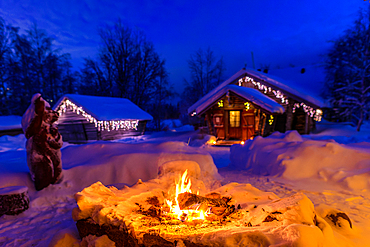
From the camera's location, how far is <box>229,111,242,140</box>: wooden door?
14730 mm

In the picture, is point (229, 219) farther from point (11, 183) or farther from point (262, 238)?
point (11, 183)

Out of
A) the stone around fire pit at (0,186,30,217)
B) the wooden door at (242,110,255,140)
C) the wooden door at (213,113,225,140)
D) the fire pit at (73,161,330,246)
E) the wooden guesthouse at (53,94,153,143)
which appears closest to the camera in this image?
the fire pit at (73,161,330,246)

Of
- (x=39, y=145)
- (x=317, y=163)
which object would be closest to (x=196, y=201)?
(x=39, y=145)

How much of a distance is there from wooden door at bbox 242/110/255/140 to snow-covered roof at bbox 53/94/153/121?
9619 millimetres

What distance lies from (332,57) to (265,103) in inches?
519

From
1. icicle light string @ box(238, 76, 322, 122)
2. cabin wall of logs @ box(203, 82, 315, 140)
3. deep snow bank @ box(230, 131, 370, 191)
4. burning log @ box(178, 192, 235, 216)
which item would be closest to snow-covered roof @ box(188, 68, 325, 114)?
icicle light string @ box(238, 76, 322, 122)

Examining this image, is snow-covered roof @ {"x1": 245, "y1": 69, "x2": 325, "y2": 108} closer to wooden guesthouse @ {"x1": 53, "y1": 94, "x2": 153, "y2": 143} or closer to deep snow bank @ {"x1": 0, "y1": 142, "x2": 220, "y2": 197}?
wooden guesthouse @ {"x1": 53, "y1": 94, "x2": 153, "y2": 143}

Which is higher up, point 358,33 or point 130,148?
point 358,33

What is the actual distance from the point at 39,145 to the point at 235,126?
12.8 metres

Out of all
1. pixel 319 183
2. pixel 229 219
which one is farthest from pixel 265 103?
pixel 229 219

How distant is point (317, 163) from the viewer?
561 centimetres

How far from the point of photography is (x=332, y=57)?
19.0 meters

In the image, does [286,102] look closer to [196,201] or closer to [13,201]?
[196,201]

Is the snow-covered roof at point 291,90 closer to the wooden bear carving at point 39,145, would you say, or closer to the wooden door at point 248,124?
the wooden door at point 248,124
